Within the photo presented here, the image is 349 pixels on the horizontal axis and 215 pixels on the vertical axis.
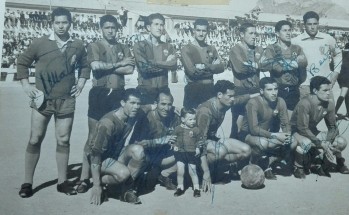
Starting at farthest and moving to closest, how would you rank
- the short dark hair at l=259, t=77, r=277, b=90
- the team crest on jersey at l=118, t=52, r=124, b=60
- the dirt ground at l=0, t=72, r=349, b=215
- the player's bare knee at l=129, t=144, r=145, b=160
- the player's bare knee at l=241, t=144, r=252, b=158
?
the short dark hair at l=259, t=77, r=277, b=90 < the player's bare knee at l=241, t=144, r=252, b=158 < the team crest on jersey at l=118, t=52, r=124, b=60 < the player's bare knee at l=129, t=144, r=145, b=160 < the dirt ground at l=0, t=72, r=349, b=215

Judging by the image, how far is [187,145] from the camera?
242 centimetres

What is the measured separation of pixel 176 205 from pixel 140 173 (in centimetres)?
29

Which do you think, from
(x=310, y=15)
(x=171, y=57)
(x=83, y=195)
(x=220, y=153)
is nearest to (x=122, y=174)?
(x=83, y=195)

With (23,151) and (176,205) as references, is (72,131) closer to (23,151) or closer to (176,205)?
(23,151)

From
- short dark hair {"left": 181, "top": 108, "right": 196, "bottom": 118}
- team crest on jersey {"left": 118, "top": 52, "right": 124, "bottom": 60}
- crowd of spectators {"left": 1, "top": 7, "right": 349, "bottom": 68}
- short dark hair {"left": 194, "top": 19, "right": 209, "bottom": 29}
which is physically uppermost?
short dark hair {"left": 194, "top": 19, "right": 209, "bottom": 29}

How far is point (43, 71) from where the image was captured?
2.21m

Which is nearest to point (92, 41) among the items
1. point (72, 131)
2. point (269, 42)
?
point (72, 131)

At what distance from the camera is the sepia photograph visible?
2244 mm

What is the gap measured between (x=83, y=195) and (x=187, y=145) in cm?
69

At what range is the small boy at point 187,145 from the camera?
238 cm

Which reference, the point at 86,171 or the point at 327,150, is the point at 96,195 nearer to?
the point at 86,171

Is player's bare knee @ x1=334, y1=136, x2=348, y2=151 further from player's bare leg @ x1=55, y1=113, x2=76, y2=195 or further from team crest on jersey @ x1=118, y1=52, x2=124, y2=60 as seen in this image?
player's bare leg @ x1=55, y1=113, x2=76, y2=195

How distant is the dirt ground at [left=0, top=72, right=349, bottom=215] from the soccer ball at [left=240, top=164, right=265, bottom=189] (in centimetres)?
4

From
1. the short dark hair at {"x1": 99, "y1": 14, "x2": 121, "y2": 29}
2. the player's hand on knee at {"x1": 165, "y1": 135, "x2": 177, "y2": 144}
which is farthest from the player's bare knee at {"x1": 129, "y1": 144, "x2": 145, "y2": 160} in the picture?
the short dark hair at {"x1": 99, "y1": 14, "x2": 121, "y2": 29}
